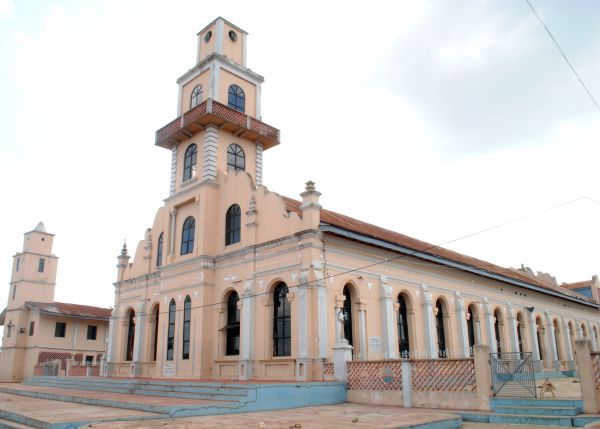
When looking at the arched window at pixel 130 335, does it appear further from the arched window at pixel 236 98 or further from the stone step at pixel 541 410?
the stone step at pixel 541 410

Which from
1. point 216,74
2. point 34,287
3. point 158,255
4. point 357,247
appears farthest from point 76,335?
point 357,247

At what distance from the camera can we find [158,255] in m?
28.3

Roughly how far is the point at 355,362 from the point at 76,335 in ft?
110

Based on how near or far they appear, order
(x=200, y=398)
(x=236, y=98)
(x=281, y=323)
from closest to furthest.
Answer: (x=200, y=398) < (x=281, y=323) < (x=236, y=98)

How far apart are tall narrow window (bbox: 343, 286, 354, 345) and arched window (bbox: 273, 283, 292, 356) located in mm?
2475

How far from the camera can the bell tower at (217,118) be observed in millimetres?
25688

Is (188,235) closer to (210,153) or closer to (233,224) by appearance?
(233,224)

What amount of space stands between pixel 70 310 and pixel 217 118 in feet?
88.4

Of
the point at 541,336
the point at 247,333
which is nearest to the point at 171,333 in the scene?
the point at 247,333

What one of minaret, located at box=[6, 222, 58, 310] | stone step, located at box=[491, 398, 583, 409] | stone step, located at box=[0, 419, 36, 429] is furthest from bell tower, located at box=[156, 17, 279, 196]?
minaret, located at box=[6, 222, 58, 310]

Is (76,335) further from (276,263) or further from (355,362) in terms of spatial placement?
(355,362)

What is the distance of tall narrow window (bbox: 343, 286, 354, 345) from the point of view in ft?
69.2

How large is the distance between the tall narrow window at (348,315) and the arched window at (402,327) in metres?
3.56

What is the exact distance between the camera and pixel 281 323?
67.4 feet
